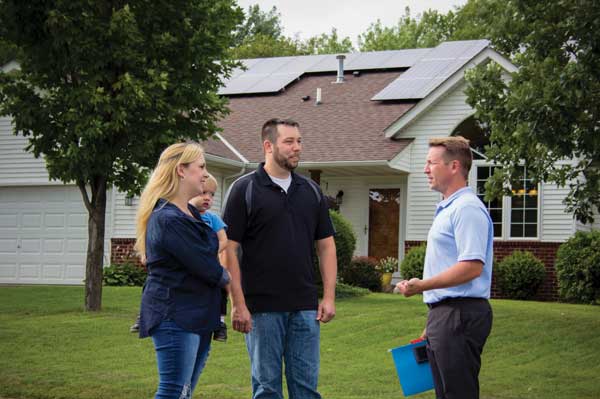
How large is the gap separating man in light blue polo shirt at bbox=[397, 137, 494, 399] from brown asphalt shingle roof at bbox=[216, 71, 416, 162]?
1592 cm

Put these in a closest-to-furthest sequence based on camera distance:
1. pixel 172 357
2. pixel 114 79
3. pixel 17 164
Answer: pixel 172 357, pixel 114 79, pixel 17 164

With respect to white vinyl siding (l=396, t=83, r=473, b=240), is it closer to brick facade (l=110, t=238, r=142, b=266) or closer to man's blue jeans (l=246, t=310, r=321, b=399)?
brick facade (l=110, t=238, r=142, b=266)

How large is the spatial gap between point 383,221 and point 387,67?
6072 mm

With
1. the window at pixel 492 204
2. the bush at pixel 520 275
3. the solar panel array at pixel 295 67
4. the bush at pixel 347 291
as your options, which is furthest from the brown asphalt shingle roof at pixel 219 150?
the bush at pixel 520 275

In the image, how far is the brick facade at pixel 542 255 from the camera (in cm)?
2011

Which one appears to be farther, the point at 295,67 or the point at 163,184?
the point at 295,67

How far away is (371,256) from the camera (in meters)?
22.7

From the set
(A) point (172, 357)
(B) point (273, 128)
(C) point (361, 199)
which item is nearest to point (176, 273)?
(A) point (172, 357)

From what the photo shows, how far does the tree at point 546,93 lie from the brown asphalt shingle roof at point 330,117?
25.1 ft

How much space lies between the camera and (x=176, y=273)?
483cm

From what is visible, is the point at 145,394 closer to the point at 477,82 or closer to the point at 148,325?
the point at 148,325

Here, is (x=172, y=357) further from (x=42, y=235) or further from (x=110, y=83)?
(x=42, y=235)

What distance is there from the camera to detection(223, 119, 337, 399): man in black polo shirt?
5.45 m

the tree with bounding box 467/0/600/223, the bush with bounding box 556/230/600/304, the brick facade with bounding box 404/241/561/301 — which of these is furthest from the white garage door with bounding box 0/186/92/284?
the tree with bounding box 467/0/600/223
